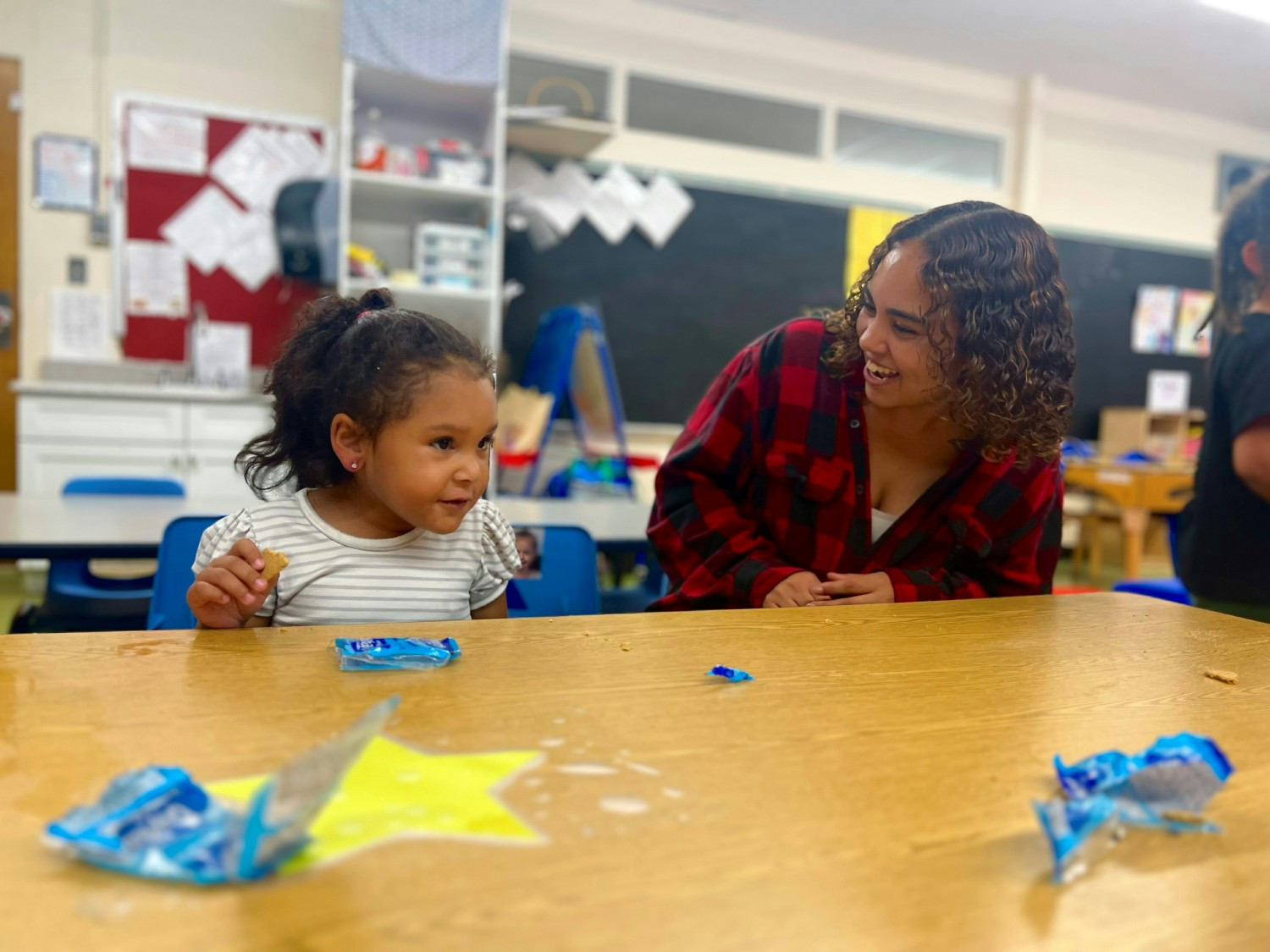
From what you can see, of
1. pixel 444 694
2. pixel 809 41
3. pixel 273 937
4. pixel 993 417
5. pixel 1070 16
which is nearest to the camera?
pixel 273 937

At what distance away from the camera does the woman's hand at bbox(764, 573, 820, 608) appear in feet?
4.23

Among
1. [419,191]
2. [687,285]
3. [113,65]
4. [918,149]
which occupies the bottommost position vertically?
[687,285]

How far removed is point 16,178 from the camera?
430 centimetres

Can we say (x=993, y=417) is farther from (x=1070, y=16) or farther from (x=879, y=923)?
(x=1070, y=16)

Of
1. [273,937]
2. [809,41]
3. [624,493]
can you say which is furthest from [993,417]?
[809,41]

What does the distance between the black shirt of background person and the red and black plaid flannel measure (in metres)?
0.41

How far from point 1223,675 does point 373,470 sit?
90cm

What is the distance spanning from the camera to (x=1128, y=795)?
580mm

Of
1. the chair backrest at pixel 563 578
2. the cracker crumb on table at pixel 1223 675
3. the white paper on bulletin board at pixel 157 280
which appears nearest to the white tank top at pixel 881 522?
the chair backrest at pixel 563 578

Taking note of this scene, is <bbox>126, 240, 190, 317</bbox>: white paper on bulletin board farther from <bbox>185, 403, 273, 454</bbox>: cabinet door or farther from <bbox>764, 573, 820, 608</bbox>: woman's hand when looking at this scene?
<bbox>764, 573, 820, 608</bbox>: woman's hand

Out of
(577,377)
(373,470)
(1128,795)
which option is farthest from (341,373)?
(577,377)

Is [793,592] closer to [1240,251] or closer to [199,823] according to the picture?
[199,823]

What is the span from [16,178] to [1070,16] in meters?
5.08

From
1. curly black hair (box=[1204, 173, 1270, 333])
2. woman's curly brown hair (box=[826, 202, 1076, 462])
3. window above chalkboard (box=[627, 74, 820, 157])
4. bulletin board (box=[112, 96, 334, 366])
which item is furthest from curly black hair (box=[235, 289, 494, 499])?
window above chalkboard (box=[627, 74, 820, 157])
